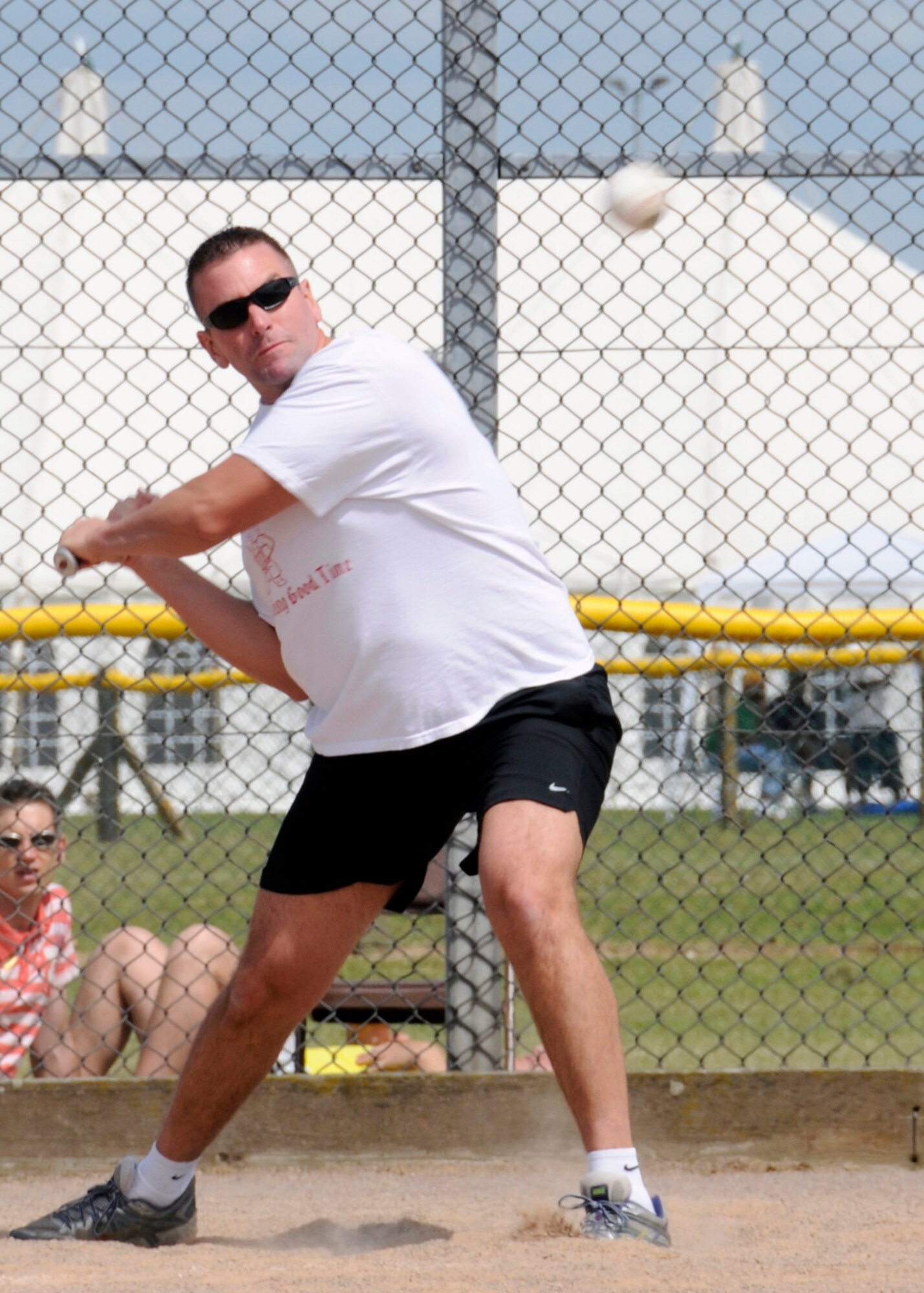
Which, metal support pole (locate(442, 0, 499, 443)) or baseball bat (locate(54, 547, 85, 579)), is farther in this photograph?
metal support pole (locate(442, 0, 499, 443))

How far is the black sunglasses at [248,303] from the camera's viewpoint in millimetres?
2729

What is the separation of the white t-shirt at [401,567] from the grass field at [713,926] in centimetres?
125

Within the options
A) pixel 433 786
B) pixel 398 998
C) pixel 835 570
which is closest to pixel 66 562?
pixel 433 786

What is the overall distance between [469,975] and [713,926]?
4560mm

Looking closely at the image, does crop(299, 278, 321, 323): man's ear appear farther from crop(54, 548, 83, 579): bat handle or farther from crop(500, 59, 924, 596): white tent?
crop(500, 59, 924, 596): white tent

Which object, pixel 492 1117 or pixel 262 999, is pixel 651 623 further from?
pixel 262 999

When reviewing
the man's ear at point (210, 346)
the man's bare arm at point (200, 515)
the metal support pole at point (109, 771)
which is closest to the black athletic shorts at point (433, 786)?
the man's bare arm at point (200, 515)

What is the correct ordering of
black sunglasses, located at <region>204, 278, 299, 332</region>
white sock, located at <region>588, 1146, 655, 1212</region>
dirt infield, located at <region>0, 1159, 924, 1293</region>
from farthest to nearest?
black sunglasses, located at <region>204, 278, 299, 332</region>, white sock, located at <region>588, 1146, 655, 1212</region>, dirt infield, located at <region>0, 1159, 924, 1293</region>

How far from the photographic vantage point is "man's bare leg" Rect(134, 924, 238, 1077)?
152 inches

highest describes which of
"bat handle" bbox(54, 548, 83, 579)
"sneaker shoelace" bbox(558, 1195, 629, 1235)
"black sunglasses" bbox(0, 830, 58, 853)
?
"bat handle" bbox(54, 548, 83, 579)

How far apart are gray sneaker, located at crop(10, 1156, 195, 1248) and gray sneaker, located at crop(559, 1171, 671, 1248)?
0.85 m

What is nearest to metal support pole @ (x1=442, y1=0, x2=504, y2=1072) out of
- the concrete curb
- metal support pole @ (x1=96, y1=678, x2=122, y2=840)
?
the concrete curb

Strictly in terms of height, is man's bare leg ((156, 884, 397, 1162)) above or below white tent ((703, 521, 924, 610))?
below

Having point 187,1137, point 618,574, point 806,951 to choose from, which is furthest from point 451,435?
point 618,574
